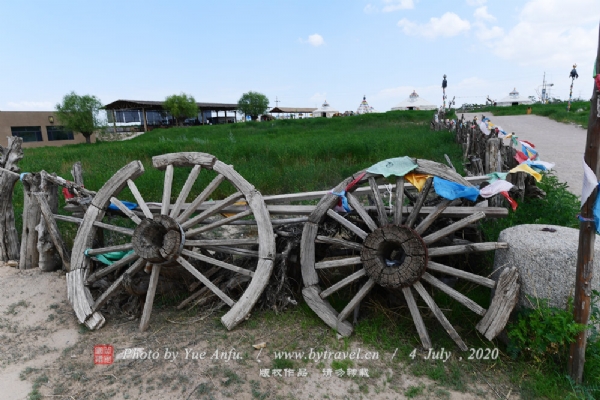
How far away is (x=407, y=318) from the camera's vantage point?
350 cm

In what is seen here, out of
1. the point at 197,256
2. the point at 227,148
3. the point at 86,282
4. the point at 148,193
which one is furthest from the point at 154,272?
the point at 227,148

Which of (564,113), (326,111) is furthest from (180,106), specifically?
(564,113)

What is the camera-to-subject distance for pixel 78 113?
30922 millimetres

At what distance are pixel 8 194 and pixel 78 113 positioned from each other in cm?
3023

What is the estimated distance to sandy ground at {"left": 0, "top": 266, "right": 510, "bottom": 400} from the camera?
9.23 ft

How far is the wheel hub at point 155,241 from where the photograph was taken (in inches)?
143

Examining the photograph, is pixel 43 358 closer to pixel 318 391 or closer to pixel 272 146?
pixel 318 391

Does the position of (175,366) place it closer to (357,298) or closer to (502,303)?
(357,298)

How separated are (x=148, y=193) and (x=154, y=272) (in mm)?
3326

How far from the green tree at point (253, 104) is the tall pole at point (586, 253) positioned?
5255 cm

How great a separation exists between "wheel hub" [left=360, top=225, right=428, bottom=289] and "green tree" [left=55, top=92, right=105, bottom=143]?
33.7 meters

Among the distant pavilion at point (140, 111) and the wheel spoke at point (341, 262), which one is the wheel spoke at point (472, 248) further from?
the distant pavilion at point (140, 111)

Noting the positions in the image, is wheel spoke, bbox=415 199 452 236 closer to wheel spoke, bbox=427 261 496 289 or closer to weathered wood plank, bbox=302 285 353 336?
wheel spoke, bbox=427 261 496 289

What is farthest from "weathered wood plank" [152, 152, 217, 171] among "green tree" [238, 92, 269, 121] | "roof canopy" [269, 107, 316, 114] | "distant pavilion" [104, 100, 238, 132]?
"roof canopy" [269, 107, 316, 114]
